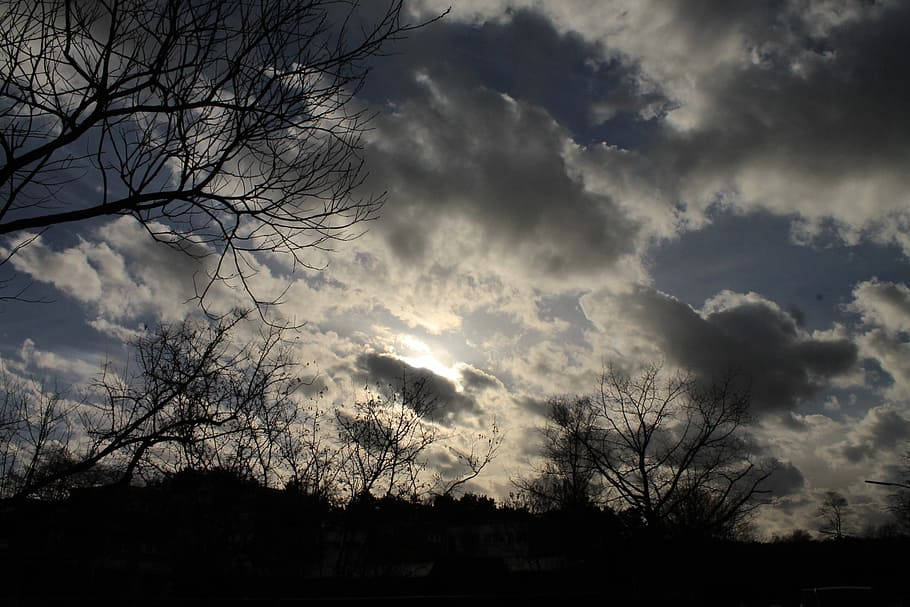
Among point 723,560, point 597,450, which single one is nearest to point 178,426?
point 597,450

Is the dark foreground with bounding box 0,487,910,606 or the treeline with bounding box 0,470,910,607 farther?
the treeline with bounding box 0,470,910,607

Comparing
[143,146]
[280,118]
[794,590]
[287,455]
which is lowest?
[794,590]

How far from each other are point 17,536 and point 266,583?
590cm

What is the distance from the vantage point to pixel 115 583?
14.0 m

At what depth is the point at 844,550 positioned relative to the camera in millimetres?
22844

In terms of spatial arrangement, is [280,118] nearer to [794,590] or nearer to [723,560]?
[794,590]

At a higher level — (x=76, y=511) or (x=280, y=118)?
(x=280, y=118)

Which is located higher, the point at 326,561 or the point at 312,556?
the point at 312,556

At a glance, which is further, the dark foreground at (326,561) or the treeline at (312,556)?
the treeline at (312,556)

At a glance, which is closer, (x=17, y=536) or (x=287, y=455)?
(x=17, y=536)

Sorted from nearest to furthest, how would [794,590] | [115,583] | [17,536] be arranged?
1. [17,536]
2. [115,583]
3. [794,590]

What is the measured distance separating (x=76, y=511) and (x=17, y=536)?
4.14 ft

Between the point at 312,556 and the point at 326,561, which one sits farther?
the point at 326,561

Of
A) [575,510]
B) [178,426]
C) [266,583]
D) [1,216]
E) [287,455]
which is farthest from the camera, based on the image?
[575,510]
